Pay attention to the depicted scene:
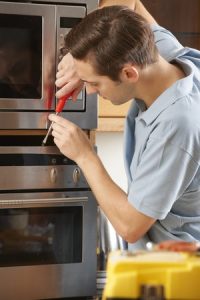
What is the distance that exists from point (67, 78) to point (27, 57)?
0.13m

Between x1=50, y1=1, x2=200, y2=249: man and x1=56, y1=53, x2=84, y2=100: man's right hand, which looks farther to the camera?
x1=56, y1=53, x2=84, y2=100: man's right hand

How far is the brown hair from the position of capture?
4.10ft

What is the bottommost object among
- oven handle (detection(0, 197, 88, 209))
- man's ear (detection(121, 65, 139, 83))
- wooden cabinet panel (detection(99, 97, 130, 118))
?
oven handle (detection(0, 197, 88, 209))

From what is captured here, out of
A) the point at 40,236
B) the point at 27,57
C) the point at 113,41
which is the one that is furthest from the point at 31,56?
the point at 40,236

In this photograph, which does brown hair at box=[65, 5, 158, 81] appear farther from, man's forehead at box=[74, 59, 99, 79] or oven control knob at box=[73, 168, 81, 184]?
oven control knob at box=[73, 168, 81, 184]

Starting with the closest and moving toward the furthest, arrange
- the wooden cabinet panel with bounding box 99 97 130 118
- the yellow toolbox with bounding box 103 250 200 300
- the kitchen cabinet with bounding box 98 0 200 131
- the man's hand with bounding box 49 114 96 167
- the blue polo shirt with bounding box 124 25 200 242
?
the yellow toolbox with bounding box 103 250 200 300 → the blue polo shirt with bounding box 124 25 200 242 → the man's hand with bounding box 49 114 96 167 → the wooden cabinet panel with bounding box 99 97 130 118 → the kitchen cabinet with bounding box 98 0 200 131

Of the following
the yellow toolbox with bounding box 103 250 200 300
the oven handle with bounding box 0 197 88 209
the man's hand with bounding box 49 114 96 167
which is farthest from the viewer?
the oven handle with bounding box 0 197 88 209

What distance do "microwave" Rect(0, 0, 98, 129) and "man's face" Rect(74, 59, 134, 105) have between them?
0.22 metres

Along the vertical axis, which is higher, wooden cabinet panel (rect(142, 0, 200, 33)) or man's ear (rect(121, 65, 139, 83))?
wooden cabinet panel (rect(142, 0, 200, 33))

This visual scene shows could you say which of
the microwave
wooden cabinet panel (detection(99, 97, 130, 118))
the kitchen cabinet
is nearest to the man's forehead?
the microwave

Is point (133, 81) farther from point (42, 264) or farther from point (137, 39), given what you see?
point (42, 264)

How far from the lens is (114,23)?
1.25 metres

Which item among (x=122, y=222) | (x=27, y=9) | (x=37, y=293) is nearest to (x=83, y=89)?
(x=27, y=9)

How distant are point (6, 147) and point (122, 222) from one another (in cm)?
40
